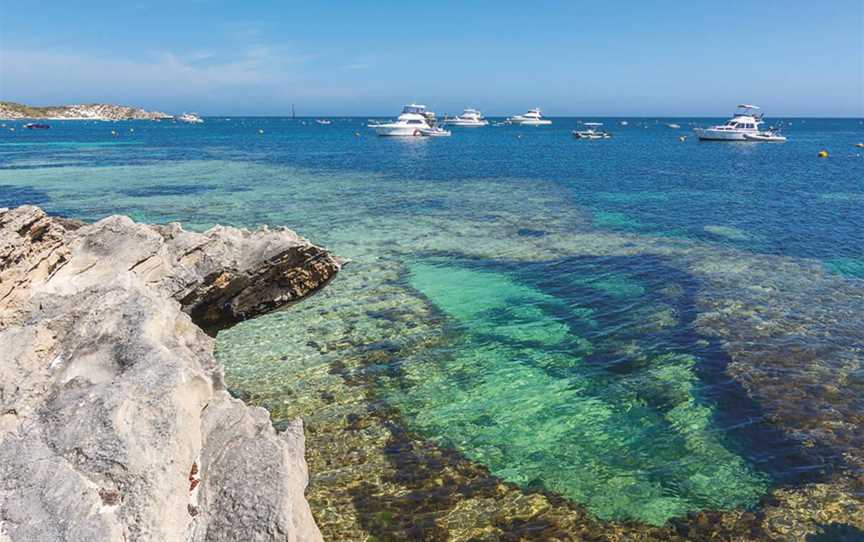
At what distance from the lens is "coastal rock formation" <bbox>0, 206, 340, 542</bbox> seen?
235 inches

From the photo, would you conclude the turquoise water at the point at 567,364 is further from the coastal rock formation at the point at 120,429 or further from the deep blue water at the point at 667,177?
the coastal rock formation at the point at 120,429

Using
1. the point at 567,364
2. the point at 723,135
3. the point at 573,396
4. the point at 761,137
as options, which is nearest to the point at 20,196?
the point at 567,364

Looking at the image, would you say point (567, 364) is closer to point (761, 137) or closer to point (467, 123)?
point (761, 137)

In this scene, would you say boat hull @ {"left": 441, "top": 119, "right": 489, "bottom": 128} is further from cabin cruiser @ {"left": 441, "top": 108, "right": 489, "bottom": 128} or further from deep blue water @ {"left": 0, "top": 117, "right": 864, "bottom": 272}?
deep blue water @ {"left": 0, "top": 117, "right": 864, "bottom": 272}

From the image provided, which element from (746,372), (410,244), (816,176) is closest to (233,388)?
(746,372)

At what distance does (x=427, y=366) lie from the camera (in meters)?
14.6

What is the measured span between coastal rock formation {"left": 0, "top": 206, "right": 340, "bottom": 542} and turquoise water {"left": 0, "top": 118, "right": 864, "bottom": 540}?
8.11 feet

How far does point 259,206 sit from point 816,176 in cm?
5035

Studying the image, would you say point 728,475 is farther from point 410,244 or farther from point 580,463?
point 410,244

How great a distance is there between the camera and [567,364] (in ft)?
48.1

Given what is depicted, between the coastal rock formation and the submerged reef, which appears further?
the submerged reef

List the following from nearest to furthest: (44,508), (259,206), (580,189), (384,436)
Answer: (44,508), (384,436), (259,206), (580,189)

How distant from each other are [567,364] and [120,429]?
10.5 meters

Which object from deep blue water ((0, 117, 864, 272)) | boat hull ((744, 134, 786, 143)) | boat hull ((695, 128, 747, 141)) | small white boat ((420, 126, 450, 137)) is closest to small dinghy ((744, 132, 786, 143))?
boat hull ((744, 134, 786, 143))
